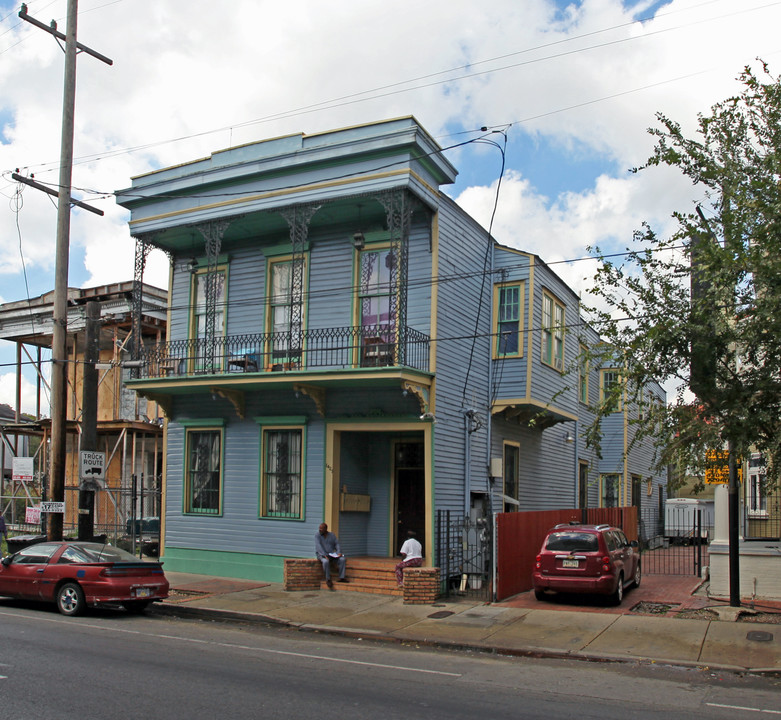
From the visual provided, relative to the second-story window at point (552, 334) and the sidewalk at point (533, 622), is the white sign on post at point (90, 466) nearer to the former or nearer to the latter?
the sidewalk at point (533, 622)

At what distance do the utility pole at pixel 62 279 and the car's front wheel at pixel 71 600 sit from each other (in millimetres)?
3195

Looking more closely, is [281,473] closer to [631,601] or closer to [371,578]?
[371,578]

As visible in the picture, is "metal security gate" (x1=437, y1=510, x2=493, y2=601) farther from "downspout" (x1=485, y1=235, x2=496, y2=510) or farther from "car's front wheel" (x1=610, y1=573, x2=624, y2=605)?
"car's front wheel" (x1=610, y1=573, x2=624, y2=605)

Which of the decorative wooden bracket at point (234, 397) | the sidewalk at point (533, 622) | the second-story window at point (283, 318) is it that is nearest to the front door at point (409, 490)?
the sidewalk at point (533, 622)

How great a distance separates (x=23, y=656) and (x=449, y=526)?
8.67m

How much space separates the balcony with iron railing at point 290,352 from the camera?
54.4 feet

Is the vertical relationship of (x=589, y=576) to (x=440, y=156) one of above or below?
below

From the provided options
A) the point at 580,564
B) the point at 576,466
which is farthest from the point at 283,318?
the point at 576,466

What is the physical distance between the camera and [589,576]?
14.7 meters

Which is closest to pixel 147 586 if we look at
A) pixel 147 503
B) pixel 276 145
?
pixel 276 145

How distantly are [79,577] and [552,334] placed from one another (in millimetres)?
12598

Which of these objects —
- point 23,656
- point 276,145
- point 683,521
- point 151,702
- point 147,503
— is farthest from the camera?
point 683,521

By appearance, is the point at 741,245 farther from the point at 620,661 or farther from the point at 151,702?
the point at 151,702

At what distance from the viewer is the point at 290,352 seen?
17.4 metres
